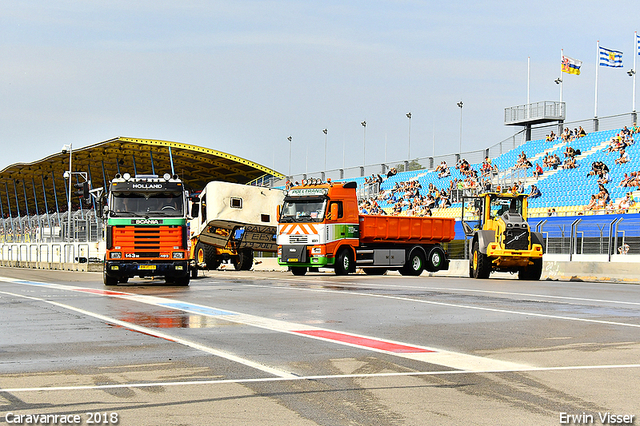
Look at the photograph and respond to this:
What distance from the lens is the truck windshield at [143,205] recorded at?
76.0 feet

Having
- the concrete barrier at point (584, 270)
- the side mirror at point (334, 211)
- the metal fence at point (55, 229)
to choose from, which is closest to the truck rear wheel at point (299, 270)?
the side mirror at point (334, 211)

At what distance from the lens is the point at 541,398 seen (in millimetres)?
6668

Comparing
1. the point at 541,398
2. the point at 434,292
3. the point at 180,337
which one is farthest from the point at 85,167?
the point at 541,398

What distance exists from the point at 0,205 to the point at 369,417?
100871 millimetres

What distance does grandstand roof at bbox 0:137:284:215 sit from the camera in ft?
206

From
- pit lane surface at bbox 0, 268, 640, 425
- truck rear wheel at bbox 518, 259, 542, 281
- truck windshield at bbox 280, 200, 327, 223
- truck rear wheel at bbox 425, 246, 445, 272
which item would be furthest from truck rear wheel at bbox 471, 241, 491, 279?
pit lane surface at bbox 0, 268, 640, 425

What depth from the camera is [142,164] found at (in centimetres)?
7281

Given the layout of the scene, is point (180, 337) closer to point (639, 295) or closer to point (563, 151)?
point (639, 295)

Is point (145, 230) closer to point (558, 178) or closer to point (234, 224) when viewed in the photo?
point (234, 224)

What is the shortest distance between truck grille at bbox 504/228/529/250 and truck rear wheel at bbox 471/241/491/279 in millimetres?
919

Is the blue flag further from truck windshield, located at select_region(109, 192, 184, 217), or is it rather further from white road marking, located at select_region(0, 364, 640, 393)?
white road marking, located at select_region(0, 364, 640, 393)

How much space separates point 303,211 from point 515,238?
328 inches

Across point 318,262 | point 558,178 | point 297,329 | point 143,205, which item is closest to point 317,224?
point 318,262

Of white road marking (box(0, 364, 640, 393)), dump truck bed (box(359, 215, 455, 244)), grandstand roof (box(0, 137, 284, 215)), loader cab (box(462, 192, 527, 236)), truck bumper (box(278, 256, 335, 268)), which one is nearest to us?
white road marking (box(0, 364, 640, 393))
